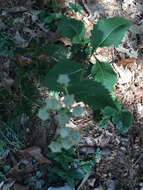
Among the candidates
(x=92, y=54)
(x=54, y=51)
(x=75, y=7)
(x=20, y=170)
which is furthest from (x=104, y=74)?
(x=20, y=170)

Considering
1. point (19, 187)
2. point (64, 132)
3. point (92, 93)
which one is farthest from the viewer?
point (19, 187)

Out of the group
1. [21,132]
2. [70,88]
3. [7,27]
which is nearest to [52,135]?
[21,132]

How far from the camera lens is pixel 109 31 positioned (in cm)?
226

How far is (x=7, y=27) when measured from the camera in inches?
98.3

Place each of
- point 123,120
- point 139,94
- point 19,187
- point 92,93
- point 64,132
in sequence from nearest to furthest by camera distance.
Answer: point 64,132
point 92,93
point 19,187
point 123,120
point 139,94

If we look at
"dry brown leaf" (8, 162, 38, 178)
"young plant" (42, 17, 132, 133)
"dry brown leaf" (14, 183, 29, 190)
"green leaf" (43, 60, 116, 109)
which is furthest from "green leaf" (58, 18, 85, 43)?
"dry brown leaf" (14, 183, 29, 190)

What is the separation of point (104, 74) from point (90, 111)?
319 mm

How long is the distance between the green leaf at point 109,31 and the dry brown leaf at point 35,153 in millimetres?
932

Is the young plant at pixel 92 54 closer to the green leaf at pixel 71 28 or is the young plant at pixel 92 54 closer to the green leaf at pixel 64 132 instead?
the green leaf at pixel 71 28

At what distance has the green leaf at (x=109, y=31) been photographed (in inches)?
88.0

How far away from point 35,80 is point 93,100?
0.68 metres

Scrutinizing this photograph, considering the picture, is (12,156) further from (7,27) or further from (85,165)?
(7,27)

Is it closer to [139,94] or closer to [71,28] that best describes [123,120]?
[139,94]

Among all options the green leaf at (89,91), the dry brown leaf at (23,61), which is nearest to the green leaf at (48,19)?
the dry brown leaf at (23,61)
